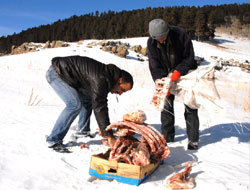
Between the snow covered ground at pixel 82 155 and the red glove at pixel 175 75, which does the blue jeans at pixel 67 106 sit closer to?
the snow covered ground at pixel 82 155

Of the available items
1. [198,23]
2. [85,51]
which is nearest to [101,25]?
[198,23]

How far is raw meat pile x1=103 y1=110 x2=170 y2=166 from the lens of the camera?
2780 millimetres

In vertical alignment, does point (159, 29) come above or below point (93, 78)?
above

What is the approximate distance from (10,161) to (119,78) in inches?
64.7

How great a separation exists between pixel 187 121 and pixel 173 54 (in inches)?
45.8

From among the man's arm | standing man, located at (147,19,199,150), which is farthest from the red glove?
the man's arm

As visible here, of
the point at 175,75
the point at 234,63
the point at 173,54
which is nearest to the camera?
the point at 175,75

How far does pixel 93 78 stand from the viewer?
3162 millimetres

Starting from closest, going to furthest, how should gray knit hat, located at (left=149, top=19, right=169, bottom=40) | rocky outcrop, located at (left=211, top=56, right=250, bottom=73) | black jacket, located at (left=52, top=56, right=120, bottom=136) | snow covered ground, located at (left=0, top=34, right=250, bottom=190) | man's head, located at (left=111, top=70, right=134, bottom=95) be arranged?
snow covered ground, located at (left=0, top=34, right=250, bottom=190) < black jacket, located at (left=52, top=56, right=120, bottom=136) < man's head, located at (left=111, top=70, right=134, bottom=95) < gray knit hat, located at (left=149, top=19, right=169, bottom=40) < rocky outcrop, located at (left=211, top=56, right=250, bottom=73)

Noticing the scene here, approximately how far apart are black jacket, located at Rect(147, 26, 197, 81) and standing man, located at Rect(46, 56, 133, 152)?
0.91 meters

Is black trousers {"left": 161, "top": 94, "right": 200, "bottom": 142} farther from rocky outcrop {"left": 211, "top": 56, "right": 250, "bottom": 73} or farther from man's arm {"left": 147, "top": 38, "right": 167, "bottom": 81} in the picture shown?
rocky outcrop {"left": 211, "top": 56, "right": 250, "bottom": 73}

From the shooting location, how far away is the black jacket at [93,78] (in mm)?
3074

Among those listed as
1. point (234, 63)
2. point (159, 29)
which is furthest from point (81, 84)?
point (234, 63)

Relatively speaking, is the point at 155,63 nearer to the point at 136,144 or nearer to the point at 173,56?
the point at 173,56
